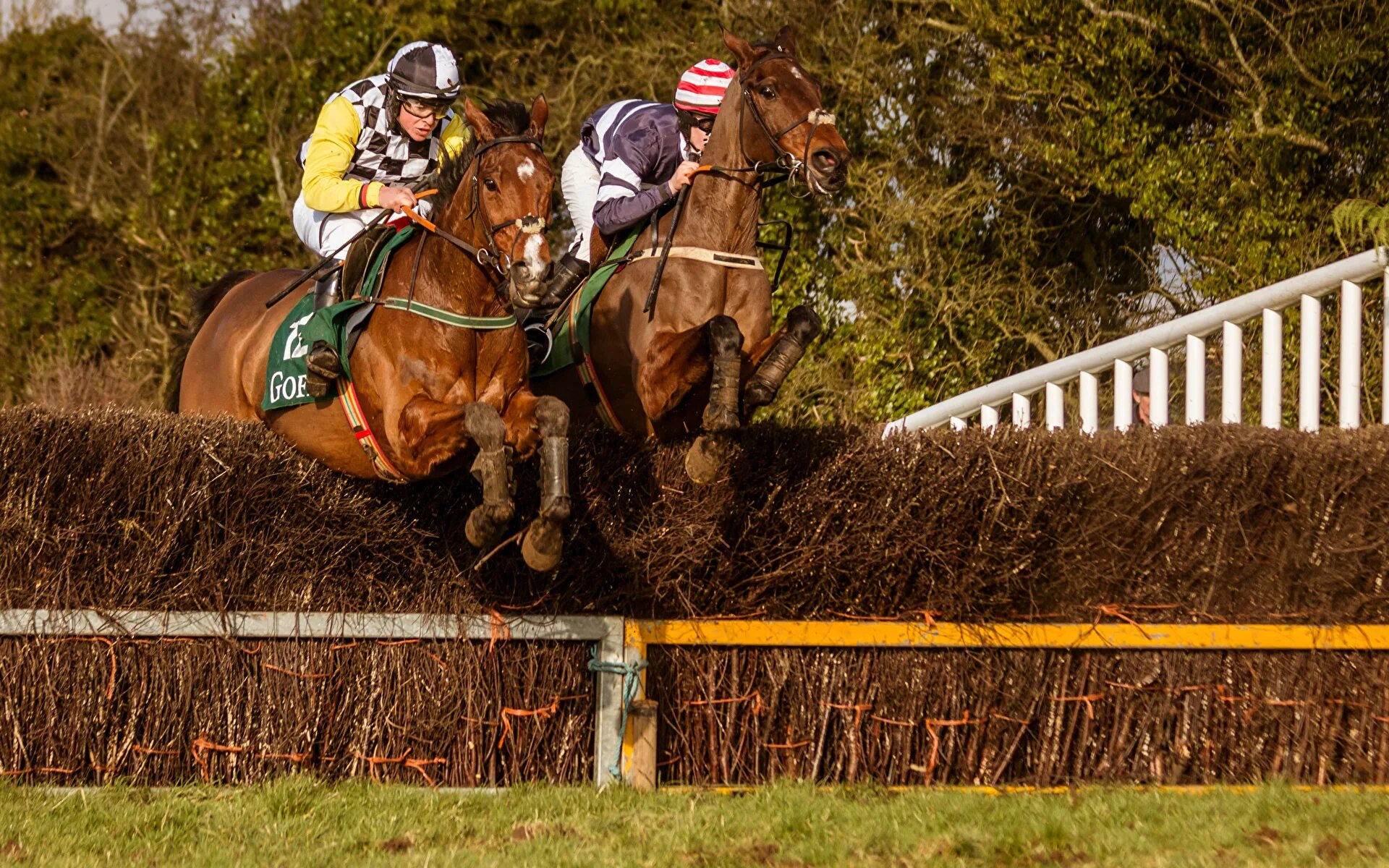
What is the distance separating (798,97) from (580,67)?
27.8 ft

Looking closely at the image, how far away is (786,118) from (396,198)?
1.37 metres

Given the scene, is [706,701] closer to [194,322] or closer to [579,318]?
[579,318]

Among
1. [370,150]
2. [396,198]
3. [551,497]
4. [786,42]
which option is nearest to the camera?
[551,497]

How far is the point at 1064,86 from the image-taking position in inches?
404

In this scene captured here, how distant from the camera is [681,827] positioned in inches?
169

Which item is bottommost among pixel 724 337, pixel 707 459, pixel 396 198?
pixel 707 459

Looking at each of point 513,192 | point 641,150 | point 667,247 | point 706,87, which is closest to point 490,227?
point 513,192

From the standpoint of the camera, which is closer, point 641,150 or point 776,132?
point 776,132

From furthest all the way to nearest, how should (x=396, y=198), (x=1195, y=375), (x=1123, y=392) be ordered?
(x=1123, y=392) < (x=1195, y=375) < (x=396, y=198)

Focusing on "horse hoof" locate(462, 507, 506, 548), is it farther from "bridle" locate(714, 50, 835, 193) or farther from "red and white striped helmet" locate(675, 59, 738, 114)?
"red and white striped helmet" locate(675, 59, 738, 114)

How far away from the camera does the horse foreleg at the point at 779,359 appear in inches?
202

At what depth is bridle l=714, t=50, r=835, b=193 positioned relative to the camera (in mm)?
5332

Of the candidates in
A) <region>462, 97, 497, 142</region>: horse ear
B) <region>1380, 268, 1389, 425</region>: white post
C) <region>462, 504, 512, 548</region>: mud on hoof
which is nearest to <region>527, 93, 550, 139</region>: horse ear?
<region>462, 97, 497, 142</region>: horse ear

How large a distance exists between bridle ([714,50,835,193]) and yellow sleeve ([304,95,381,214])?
4.53 ft
